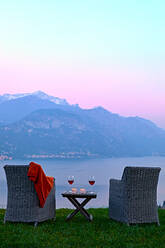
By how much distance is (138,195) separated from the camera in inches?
244

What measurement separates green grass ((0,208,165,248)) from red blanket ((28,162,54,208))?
0.52 meters

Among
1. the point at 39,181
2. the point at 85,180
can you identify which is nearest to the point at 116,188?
the point at 39,181

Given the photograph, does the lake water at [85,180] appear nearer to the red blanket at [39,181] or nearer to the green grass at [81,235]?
the red blanket at [39,181]

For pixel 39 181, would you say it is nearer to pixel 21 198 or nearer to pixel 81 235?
pixel 21 198

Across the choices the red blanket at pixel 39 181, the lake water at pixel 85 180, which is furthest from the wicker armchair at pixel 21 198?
the lake water at pixel 85 180

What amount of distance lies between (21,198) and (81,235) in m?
1.43

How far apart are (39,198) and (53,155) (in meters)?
184

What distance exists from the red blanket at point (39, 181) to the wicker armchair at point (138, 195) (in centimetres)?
137

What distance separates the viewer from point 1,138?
7456 inches

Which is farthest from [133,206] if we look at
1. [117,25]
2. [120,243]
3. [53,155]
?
[53,155]

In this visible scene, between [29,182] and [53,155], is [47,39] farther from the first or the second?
[53,155]

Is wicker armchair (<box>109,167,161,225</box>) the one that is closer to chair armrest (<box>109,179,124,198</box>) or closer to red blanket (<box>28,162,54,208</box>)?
chair armrest (<box>109,179,124,198</box>)

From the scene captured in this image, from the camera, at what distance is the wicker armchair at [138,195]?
6137 millimetres

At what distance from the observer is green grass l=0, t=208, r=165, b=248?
470 centimetres
